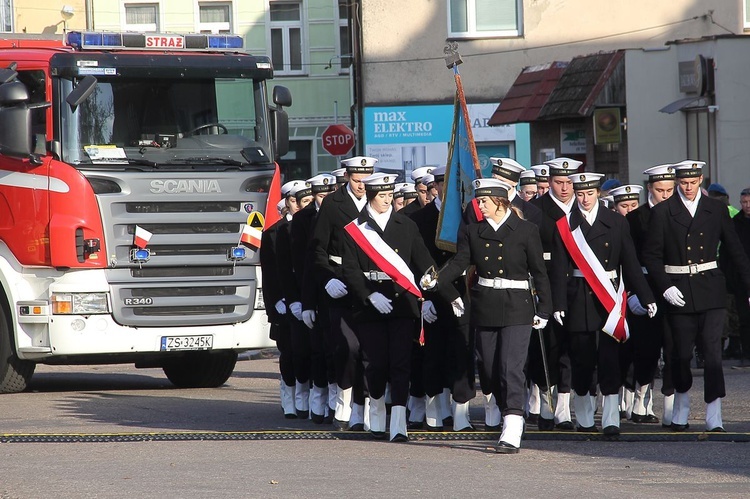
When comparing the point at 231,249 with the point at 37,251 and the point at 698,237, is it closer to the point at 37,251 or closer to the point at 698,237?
the point at 37,251

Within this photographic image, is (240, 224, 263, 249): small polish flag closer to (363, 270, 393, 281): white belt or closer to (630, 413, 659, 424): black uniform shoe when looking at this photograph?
(363, 270, 393, 281): white belt

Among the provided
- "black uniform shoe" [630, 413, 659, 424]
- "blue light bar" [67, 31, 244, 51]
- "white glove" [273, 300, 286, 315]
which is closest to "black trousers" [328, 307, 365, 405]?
"white glove" [273, 300, 286, 315]

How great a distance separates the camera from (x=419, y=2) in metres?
32.2

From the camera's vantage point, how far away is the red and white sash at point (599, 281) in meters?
11.5

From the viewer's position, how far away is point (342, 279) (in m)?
11.8

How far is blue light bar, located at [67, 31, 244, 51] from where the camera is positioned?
1520cm

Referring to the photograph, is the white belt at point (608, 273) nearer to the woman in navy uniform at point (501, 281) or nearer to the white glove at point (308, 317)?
the woman in navy uniform at point (501, 281)

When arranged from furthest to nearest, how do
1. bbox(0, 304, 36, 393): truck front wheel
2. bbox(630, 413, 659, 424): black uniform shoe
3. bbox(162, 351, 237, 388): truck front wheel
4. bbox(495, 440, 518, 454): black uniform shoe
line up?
bbox(162, 351, 237, 388): truck front wheel
bbox(0, 304, 36, 393): truck front wheel
bbox(630, 413, 659, 424): black uniform shoe
bbox(495, 440, 518, 454): black uniform shoe

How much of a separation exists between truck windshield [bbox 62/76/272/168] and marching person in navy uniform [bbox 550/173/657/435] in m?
4.53

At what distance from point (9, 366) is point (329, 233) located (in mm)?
4678

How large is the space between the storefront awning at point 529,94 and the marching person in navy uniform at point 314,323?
1392 centimetres

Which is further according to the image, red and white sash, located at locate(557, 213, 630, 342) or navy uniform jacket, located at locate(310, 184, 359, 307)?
navy uniform jacket, located at locate(310, 184, 359, 307)

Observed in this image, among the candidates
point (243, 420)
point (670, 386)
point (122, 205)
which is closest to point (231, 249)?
point (122, 205)

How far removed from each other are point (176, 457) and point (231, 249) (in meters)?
4.96
